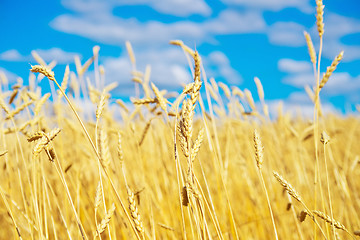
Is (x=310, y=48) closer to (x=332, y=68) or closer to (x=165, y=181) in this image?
(x=332, y=68)

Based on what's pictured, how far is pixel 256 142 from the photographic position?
719 mm

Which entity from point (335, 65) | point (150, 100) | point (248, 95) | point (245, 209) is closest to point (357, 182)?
point (245, 209)

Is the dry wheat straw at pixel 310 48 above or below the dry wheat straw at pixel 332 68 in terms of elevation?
above

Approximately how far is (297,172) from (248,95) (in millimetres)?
889

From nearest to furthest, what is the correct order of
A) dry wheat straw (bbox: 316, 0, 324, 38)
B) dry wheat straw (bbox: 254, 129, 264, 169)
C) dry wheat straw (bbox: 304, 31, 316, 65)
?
dry wheat straw (bbox: 254, 129, 264, 169) < dry wheat straw (bbox: 316, 0, 324, 38) < dry wheat straw (bbox: 304, 31, 316, 65)

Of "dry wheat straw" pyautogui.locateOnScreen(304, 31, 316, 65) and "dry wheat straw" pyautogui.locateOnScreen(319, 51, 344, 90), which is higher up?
"dry wheat straw" pyautogui.locateOnScreen(304, 31, 316, 65)

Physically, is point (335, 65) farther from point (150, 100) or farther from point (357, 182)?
point (357, 182)

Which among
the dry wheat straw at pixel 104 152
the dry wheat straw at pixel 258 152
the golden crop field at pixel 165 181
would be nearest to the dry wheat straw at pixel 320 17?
the golden crop field at pixel 165 181

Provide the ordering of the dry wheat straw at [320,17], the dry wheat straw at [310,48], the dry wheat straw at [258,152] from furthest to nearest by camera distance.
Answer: the dry wheat straw at [310,48], the dry wheat straw at [320,17], the dry wheat straw at [258,152]

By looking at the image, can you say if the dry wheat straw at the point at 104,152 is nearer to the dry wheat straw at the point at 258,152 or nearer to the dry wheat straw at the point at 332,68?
the dry wheat straw at the point at 258,152

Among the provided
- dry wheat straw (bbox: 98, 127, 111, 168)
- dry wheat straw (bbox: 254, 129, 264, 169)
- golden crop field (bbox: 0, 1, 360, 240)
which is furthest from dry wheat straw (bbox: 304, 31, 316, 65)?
dry wheat straw (bbox: 98, 127, 111, 168)

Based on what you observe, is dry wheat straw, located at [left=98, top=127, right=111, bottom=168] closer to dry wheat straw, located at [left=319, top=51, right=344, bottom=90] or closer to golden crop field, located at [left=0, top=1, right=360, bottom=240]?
golden crop field, located at [left=0, top=1, right=360, bottom=240]

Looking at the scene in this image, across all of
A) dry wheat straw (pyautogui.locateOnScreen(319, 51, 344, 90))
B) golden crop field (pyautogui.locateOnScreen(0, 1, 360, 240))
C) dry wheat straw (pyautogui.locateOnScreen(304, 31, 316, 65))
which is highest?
dry wheat straw (pyautogui.locateOnScreen(304, 31, 316, 65))

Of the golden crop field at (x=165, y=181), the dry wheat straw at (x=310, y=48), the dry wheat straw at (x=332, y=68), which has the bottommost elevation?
the golden crop field at (x=165, y=181)
